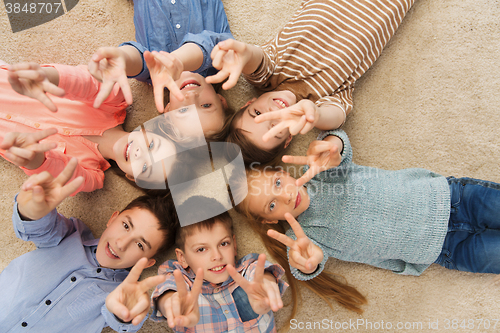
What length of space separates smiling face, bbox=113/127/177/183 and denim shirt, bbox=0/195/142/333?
0.83 feet

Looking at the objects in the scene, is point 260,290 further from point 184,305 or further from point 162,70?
point 162,70

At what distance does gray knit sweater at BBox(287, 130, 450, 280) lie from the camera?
2.92 ft

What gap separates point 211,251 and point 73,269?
46 cm

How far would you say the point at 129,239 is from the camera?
0.87 m

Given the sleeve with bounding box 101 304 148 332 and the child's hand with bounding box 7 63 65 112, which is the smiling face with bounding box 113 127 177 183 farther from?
the sleeve with bounding box 101 304 148 332

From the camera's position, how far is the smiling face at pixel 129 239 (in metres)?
0.88

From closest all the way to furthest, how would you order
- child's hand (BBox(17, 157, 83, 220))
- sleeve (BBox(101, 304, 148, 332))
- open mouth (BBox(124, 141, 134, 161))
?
child's hand (BBox(17, 157, 83, 220)), sleeve (BBox(101, 304, 148, 332)), open mouth (BBox(124, 141, 134, 161))

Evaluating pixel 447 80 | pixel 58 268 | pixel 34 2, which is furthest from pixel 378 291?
pixel 34 2

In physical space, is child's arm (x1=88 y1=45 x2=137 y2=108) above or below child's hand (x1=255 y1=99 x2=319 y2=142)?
above

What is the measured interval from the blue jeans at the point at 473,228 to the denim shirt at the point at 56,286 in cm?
102

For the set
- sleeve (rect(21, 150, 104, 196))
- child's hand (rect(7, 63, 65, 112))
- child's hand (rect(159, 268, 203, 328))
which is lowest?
child's hand (rect(159, 268, 203, 328))

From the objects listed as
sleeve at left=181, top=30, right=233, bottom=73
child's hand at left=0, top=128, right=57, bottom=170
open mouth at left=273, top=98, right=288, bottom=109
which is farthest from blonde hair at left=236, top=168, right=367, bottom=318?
child's hand at left=0, top=128, right=57, bottom=170

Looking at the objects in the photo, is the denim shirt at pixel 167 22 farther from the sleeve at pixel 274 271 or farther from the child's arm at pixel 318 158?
the sleeve at pixel 274 271

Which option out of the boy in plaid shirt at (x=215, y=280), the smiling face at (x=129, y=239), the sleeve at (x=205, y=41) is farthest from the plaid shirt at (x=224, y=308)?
the sleeve at (x=205, y=41)
